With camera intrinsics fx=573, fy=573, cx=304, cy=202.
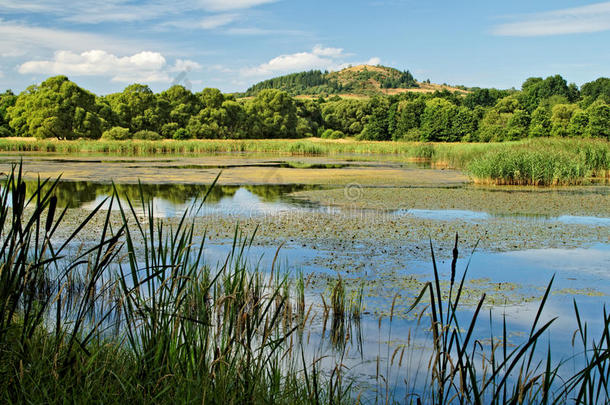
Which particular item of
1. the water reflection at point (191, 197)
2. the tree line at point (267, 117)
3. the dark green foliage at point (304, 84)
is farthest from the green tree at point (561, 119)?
the dark green foliage at point (304, 84)

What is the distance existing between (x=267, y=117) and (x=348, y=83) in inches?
3481

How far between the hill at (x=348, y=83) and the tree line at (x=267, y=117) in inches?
2308

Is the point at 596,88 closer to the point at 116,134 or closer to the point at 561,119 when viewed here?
the point at 561,119

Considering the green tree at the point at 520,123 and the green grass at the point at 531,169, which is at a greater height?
the green tree at the point at 520,123

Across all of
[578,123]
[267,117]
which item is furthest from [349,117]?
[578,123]

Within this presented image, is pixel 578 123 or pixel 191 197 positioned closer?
pixel 191 197

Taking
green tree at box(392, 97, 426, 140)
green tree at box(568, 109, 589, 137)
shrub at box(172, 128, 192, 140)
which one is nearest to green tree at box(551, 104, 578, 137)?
green tree at box(568, 109, 589, 137)

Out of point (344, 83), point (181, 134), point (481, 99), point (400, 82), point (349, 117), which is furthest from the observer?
point (344, 83)

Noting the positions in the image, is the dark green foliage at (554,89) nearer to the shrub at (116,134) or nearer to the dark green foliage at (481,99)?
the dark green foliage at (481,99)

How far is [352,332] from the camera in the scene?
178 inches

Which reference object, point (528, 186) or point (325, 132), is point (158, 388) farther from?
point (325, 132)

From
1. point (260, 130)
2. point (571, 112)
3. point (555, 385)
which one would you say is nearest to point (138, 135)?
point (260, 130)

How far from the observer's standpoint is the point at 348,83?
148 metres

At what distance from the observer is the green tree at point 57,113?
4356 cm
